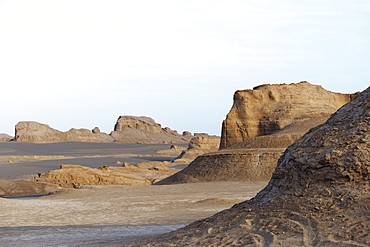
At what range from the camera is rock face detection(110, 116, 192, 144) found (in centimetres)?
13862

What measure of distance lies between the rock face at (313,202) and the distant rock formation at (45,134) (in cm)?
11055

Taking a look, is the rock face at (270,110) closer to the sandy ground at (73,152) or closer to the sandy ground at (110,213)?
the sandy ground at (110,213)

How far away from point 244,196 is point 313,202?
11620 millimetres

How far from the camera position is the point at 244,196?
1989 cm

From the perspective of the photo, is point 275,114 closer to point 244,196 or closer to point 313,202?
point 244,196

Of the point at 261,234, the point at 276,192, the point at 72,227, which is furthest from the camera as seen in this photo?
the point at 72,227

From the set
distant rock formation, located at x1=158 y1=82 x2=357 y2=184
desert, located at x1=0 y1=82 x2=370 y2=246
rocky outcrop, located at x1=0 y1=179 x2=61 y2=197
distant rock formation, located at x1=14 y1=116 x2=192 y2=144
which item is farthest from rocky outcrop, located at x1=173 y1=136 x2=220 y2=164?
distant rock formation, located at x1=14 y1=116 x2=192 y2=144

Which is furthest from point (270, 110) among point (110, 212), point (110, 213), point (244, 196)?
point (110, 213)

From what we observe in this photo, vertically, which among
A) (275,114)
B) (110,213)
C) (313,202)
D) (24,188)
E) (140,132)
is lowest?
(110,213)

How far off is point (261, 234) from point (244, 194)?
1279 cm

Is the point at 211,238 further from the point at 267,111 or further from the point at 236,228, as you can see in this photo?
the point at 267,111

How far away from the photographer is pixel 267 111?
39.5m

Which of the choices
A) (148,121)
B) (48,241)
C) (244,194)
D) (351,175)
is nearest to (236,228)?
(351,175)

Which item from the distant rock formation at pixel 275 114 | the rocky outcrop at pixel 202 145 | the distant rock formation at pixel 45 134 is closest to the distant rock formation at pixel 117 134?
the distant rock formation at pixel 45 134
